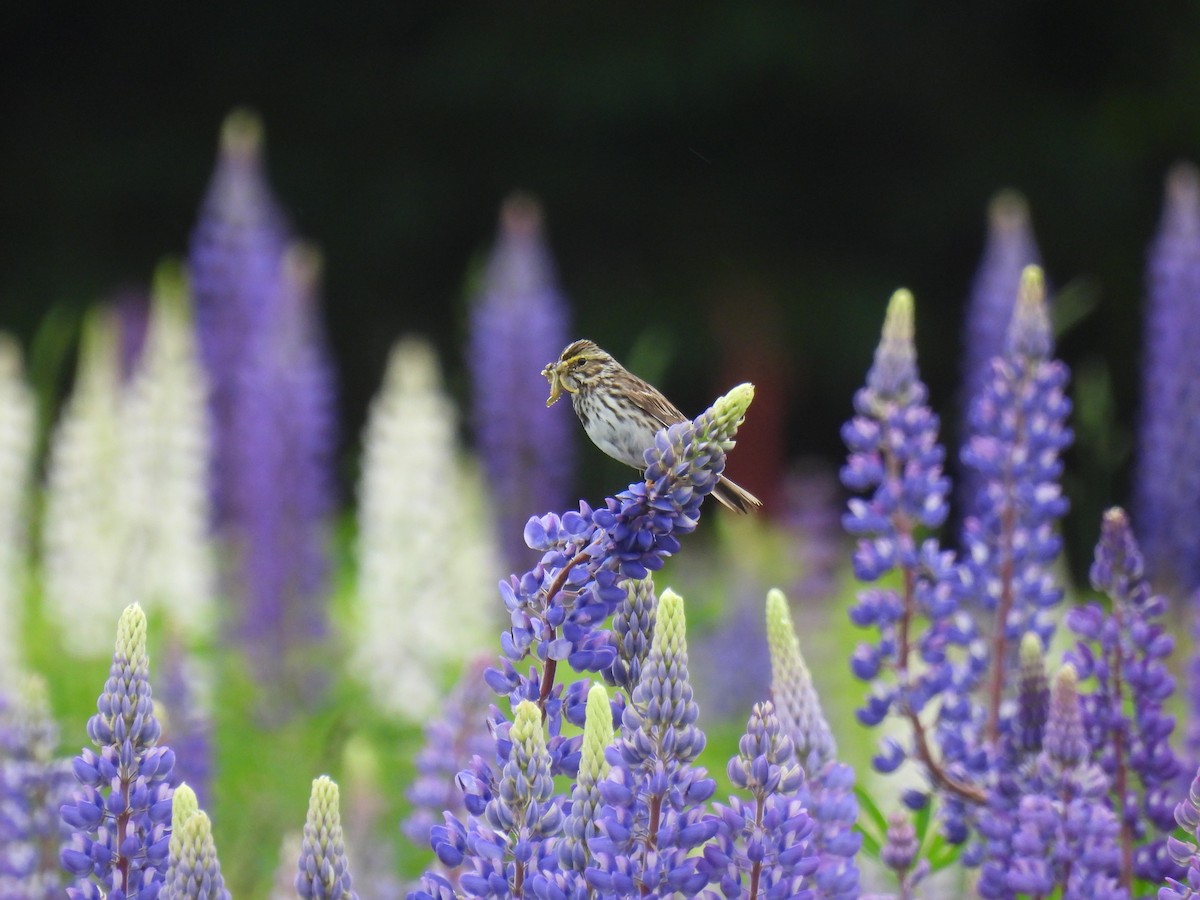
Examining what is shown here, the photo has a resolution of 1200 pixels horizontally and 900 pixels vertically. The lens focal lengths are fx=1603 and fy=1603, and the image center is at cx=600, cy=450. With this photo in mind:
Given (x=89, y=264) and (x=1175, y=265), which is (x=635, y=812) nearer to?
(x=1175, y=265)

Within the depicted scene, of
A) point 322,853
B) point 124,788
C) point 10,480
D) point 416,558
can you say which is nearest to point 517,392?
point 416,558

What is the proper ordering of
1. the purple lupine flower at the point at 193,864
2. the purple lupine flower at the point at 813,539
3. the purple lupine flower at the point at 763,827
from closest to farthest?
the purple lupine flower at the point at 193,864, the purple lupine flower at the point at 763,827, the purple lupine flower at the point at 813,539

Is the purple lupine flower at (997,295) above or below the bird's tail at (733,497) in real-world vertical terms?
above

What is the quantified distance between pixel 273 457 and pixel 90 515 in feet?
1.86

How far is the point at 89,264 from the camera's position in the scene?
9.85m

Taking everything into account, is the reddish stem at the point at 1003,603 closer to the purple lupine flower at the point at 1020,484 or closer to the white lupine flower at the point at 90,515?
the purple lupine flower at the point at 1020,484

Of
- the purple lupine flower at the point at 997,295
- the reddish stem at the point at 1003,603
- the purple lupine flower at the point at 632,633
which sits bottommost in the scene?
the purple lupine flower at the point at 632,633

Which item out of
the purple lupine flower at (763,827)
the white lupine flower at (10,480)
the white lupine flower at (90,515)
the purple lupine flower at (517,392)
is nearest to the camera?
the purple lupine flower at (763,827)

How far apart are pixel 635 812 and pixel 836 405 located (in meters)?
8.95

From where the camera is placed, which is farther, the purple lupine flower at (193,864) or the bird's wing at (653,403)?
the bird's wing at (653,403)

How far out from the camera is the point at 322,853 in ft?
4.02

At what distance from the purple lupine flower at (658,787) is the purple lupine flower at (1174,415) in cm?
289

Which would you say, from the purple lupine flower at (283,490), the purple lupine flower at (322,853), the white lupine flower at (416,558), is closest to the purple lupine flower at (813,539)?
the white lupine flower at (416,558)

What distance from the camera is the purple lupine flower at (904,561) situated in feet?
6.20
